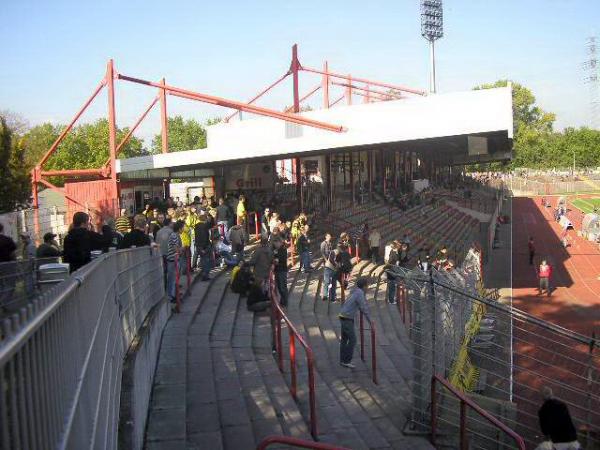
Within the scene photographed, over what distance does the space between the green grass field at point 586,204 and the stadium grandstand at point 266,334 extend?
178ft

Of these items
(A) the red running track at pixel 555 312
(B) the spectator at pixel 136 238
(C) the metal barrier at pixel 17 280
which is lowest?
(A) the red running track at pixel 555 312

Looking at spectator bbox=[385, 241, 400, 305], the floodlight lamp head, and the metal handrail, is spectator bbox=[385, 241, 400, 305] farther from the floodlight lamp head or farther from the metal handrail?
the floodlight lamp head

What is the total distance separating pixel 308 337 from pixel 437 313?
4416 millimetres

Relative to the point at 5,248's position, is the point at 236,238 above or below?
below

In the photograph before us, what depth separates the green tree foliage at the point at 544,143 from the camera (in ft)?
371

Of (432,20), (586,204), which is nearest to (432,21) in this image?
(432,20)

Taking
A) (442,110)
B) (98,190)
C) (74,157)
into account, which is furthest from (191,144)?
(442,110)

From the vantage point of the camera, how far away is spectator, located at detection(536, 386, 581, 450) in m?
6.37

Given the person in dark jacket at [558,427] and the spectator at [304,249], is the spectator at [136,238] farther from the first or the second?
the spectator at [304,249]

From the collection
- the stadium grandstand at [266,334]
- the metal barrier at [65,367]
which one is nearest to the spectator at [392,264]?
the stadium grandstand at [266,334]

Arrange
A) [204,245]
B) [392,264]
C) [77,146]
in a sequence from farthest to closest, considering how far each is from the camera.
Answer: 1. [77,146]
2. [392,264]
3. [204,245]

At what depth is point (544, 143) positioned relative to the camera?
115000 mm

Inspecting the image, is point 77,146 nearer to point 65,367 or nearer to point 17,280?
point 17,280

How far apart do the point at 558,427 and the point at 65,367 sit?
5663 mm
